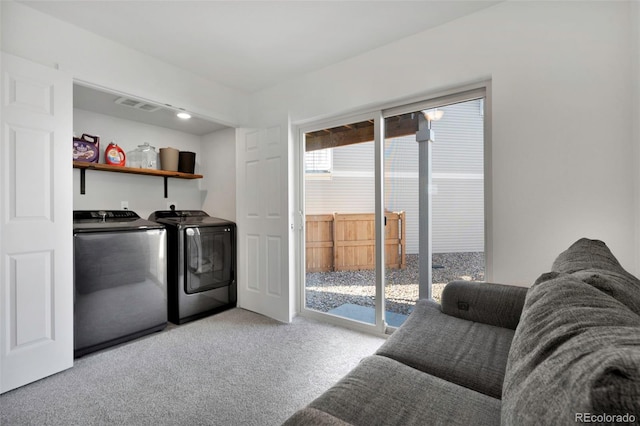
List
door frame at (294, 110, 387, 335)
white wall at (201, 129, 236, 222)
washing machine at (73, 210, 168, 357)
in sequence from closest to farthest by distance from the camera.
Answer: washing machine at (73, 210, 168, 357) → door frame at (294, 110, 387, 335) → white wall at (201, 129, 236, 222)

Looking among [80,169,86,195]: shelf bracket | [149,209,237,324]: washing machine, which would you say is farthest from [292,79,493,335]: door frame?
[80,169,86,195]: shelf bracket

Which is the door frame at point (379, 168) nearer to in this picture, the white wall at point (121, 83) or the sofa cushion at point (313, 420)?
the white wall at point (121, 83)

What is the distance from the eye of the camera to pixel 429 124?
2.47 meters

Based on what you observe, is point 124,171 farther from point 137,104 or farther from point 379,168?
point 379,168

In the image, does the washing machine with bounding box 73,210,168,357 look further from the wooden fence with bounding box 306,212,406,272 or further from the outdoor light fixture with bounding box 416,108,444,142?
the outdoor light fixture with bounding box 416,108,444,142

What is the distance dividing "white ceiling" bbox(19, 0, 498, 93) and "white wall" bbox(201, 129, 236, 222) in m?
1.04

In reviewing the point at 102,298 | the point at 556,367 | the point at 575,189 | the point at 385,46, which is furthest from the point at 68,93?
the point at 575,189

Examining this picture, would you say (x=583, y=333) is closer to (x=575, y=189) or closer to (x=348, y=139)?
(x=575, y=189)

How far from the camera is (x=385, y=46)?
8.04 ft

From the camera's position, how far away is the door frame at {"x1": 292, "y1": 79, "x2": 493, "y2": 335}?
2.11 metres

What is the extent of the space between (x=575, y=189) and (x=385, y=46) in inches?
68.8

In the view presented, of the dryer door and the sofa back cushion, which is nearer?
the sofa back cushion

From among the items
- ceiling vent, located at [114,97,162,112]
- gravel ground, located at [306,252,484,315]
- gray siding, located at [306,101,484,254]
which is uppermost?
ceiling vent, located at [114,97,162,112]

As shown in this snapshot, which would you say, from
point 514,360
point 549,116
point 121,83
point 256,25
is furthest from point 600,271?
point 121,83
